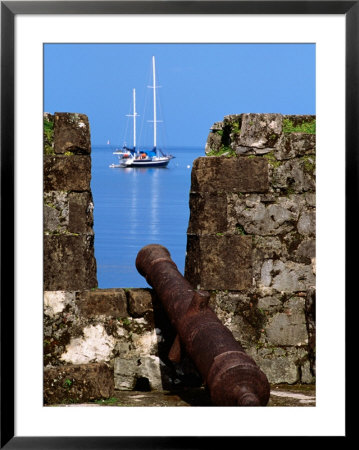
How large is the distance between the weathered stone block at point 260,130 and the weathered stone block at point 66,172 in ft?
3.92

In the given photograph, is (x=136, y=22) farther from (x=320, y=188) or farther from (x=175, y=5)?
(x=320, y=188)

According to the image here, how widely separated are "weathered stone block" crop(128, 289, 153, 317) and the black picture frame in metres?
2.23

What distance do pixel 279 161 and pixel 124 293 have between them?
A: 1525 millimetres

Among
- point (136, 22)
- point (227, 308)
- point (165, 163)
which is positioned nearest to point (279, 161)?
point (227, 308)

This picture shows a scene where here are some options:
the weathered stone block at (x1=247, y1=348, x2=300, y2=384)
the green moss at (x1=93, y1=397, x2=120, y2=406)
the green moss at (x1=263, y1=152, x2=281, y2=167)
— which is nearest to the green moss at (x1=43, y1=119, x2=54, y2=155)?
the green moss at (x1=263, y1=152, x2=281, y2=167)

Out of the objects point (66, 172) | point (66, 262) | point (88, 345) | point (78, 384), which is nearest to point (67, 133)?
point (66, 172)

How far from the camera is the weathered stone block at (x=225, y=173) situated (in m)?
7.13

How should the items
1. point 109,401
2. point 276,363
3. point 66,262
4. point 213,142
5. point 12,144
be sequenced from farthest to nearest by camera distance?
point 213,142 → point 276,363 → point 66,262 → point 109,401 → point 12,144

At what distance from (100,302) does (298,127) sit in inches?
78.2

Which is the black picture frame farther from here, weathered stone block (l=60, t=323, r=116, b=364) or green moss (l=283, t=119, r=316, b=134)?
green moss (l=283, t=119, r=316, b=134)

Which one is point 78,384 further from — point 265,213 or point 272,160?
point 272,160

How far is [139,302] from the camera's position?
7168 millimetres

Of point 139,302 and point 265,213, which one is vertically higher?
point 265,213

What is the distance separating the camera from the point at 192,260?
285 inches
